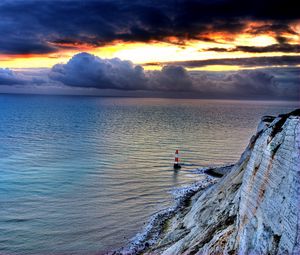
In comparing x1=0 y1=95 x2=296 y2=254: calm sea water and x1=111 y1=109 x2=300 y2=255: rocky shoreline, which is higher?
x1=111 y1=109 x2=300 y2=255: rocky shoreline

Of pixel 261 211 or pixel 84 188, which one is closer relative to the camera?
pixel 261 211

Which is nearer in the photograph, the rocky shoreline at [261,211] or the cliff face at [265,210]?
the cliff face at [265,210]

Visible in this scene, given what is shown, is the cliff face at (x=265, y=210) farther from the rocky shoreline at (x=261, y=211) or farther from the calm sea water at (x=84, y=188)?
the calm sea water at (x=84, y=188)

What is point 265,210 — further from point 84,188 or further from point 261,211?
point 84,188

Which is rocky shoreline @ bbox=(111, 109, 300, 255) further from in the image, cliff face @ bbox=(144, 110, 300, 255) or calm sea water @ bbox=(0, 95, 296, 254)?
calm sea water @ bbox=(0, 95, 296, 254)

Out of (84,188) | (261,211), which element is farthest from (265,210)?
(84,188)

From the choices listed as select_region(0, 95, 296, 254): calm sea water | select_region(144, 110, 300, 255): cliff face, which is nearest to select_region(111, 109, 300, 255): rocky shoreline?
select_region(144, 110, 300, 255): cliff face

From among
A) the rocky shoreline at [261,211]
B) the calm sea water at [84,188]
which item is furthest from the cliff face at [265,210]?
the calm sea water at [84,188]

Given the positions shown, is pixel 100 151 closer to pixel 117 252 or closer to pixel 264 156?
Answer: pixel 117 252

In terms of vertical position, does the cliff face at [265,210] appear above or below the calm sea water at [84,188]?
above

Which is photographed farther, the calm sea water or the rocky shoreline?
the calm sea water

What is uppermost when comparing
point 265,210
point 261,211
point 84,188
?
point 265,210

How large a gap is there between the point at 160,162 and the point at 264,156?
1538 inches

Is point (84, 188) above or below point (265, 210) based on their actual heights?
below
